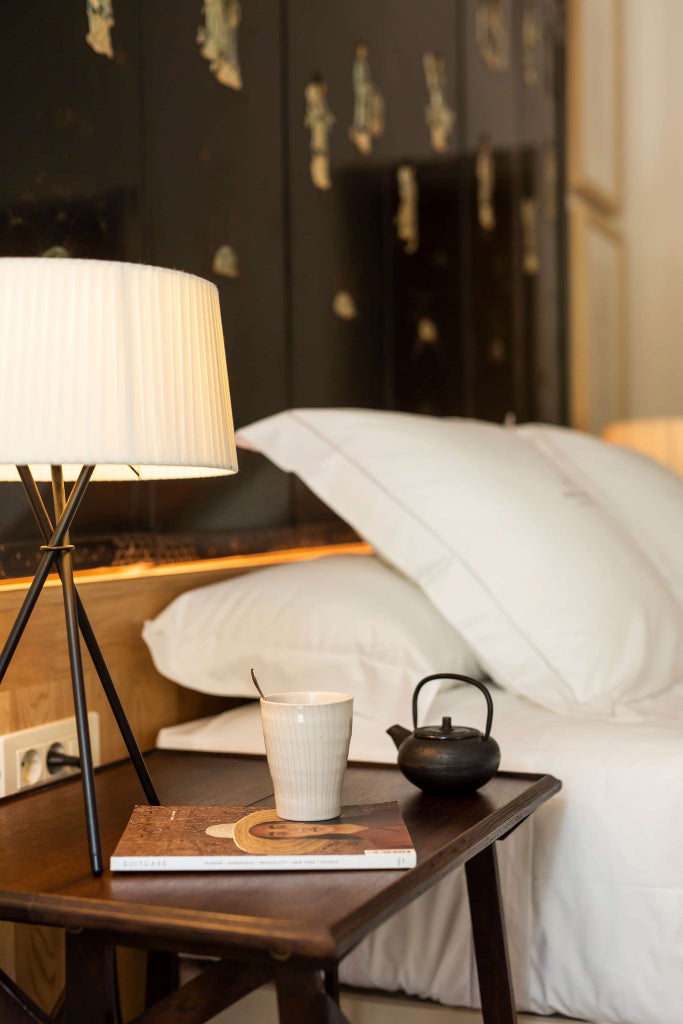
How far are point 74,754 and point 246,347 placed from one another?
774 mm

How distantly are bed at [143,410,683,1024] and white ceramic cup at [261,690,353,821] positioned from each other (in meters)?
0.37

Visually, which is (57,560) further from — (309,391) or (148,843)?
(309,391)

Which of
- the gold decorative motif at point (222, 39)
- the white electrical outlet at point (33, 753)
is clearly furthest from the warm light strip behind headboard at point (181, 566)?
the gold decorative motif at point (222, 39)

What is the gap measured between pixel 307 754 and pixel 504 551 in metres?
0.58

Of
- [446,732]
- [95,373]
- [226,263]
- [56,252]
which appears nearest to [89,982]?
[446,732]

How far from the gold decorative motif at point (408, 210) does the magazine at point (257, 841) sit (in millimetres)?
1622

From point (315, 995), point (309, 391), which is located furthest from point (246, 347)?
point (315, 995)

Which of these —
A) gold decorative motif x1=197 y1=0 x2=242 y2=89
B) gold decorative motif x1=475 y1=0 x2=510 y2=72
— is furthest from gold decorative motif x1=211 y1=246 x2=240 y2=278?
gold decorative motif x1=475 y1=0 x2=510 y2=72

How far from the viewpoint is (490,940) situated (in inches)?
48.0

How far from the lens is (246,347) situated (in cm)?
192

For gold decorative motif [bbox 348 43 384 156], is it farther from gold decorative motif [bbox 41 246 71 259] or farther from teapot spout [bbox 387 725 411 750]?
teapot spout [bbox 387 725 411 750]

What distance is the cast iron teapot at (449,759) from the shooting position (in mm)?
1155

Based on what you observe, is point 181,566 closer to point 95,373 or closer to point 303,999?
point 95,373

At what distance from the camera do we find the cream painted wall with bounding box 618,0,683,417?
13.4 ft
